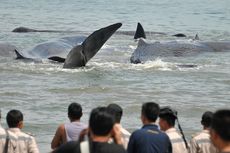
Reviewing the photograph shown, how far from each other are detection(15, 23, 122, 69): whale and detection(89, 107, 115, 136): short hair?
12454 millimetres

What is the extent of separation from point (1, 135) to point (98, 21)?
3718cm

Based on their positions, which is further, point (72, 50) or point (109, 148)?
point (72, 50)

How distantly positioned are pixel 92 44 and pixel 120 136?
1181 cm

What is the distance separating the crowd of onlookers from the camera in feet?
22.0

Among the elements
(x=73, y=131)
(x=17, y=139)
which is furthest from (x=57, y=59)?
(x=17, y=139)

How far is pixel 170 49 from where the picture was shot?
2580 centimetres

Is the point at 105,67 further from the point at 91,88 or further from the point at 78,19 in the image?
the point at 78,19

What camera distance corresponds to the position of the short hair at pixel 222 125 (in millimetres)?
6492

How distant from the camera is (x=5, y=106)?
1695 centimetres

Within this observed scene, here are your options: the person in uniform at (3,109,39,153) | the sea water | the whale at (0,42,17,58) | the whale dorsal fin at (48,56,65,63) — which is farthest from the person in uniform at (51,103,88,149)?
the whale at (0,42,17,58)

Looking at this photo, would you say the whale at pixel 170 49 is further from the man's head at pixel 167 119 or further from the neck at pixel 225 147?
the neck at pixel 225 147

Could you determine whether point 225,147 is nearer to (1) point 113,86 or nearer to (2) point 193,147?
(2) point 193,147

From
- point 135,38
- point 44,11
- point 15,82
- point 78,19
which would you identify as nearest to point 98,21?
point 78,19

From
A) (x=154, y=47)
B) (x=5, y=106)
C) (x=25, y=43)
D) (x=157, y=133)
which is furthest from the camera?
(x=25, y=43)
